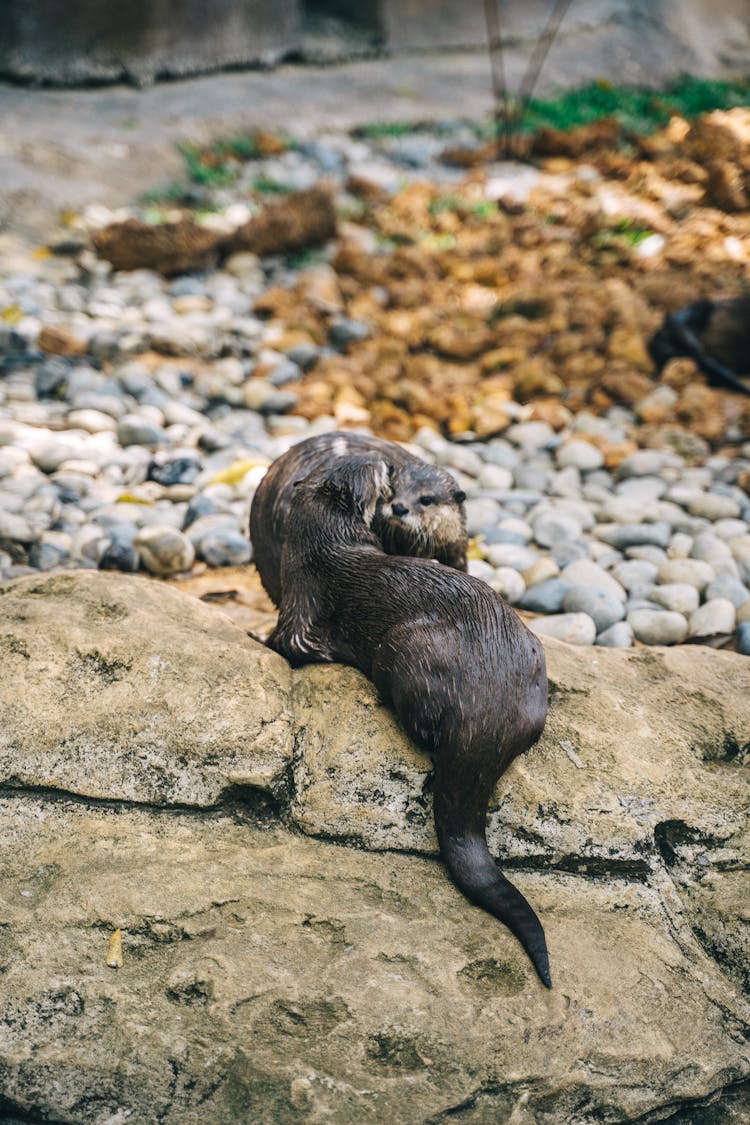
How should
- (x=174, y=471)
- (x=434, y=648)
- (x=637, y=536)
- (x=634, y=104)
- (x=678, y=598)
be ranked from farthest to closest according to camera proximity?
(x=634, y=104) < (x=174, y=471) < (x=637, y=536) < (x=678, y=598) < (x=434, y=648)

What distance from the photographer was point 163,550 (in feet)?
11.3

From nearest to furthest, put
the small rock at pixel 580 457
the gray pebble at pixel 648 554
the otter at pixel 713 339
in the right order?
the gray pebble at pixel 648 554, the small rock at pixel 580 457, the otter at pixel 713 339

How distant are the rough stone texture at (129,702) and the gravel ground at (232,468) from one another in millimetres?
1036

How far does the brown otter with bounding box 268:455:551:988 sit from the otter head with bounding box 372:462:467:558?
6cm

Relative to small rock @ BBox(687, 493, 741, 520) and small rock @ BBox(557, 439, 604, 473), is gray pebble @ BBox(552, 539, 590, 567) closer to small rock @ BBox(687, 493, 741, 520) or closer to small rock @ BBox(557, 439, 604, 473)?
small rock @ BBox(687, 493, 741, 520)

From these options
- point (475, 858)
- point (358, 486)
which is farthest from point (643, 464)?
point (475, 858)

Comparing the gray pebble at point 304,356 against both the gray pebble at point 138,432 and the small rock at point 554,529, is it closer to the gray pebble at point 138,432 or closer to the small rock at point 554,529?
the gray pebble at point 138,432

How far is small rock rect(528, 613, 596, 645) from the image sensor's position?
302 cm

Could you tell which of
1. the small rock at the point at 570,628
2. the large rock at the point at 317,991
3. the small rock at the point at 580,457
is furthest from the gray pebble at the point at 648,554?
the large rock at the point at 317,991

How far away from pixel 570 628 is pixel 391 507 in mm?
829

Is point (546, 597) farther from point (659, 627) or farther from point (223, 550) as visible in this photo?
point (223, 550)

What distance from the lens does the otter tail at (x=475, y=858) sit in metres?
1.85

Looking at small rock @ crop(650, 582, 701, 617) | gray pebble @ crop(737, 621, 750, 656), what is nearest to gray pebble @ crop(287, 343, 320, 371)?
small rock @ crop(650, 582, 701, 617)

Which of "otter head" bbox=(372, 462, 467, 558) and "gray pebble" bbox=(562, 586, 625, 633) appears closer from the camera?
"otter head" bbox=(372, 462, 467, 558)
